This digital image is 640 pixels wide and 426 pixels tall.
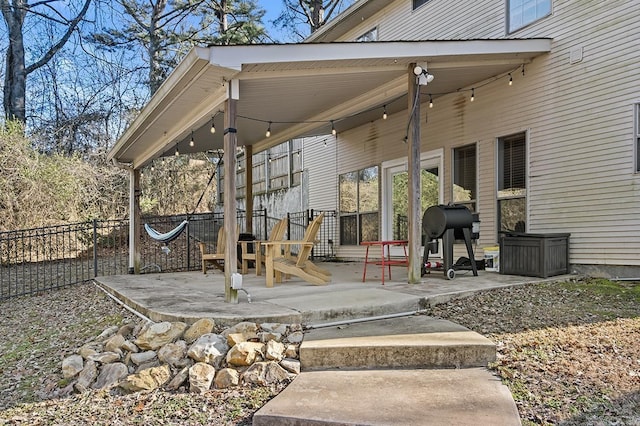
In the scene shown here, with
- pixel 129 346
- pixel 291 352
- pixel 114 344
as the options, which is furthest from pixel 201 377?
pixel 114 344

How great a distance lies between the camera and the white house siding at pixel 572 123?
5.62m

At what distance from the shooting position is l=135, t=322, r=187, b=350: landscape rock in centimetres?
371

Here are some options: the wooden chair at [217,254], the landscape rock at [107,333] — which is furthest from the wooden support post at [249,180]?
the landscape rock at [107,333]

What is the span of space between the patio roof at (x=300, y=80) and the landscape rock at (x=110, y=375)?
2.67 meters

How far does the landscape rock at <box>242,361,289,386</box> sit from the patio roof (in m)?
2.68

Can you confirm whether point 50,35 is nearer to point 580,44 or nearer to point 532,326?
point 580,44

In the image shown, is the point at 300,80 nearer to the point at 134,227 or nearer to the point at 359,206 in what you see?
the point at 134,227

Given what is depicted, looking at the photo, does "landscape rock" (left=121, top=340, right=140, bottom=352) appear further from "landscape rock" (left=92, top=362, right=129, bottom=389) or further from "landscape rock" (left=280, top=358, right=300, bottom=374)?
"landscape rock" (left=280, top=358, right=300, bottom=374)

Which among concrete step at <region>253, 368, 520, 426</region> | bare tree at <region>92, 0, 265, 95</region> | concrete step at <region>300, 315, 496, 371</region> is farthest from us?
bare tree at <region>92, 0, 265, 95</region>

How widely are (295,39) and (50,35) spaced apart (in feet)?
27.6

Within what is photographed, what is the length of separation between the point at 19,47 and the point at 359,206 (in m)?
→ 11.3

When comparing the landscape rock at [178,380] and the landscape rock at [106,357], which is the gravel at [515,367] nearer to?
the landscape rock at [178,380]

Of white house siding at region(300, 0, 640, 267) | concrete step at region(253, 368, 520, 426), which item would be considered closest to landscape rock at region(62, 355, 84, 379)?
concrete step at region(253, 368, 520, 426)

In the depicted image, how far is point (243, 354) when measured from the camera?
340 cm
